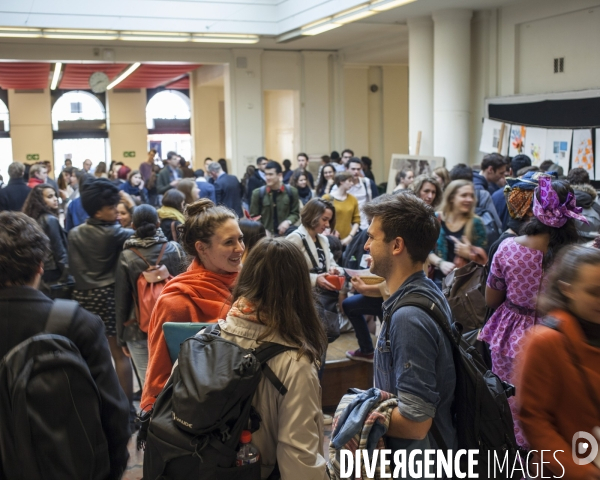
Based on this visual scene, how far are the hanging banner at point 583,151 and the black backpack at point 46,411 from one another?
8758 mm

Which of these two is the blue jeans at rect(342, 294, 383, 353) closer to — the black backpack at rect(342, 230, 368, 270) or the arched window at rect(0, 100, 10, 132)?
the black backpack at rect(342, 230, 368, 270)

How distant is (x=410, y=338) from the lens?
1965 millimetres

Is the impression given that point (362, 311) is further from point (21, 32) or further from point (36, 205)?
point (21, 32)

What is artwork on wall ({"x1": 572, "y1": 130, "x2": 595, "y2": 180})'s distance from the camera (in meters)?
9.29

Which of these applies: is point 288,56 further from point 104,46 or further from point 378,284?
point 378,284

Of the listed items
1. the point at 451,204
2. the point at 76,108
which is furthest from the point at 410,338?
the point at 76,108

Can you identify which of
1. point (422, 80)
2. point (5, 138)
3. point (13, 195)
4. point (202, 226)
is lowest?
point (13, 195)

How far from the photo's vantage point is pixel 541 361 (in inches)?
78.5

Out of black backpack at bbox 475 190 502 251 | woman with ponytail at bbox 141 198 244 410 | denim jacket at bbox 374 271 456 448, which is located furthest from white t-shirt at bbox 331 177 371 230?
denim jacket at bbox 374 271 456 448

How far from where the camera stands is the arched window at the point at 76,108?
86.5 ft

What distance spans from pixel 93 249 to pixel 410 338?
3.08m

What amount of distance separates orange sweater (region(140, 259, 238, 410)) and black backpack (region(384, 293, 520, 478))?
2.77 feet

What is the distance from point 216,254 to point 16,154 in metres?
24.9

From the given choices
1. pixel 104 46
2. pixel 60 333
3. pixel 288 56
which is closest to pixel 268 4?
pixel 288 56
